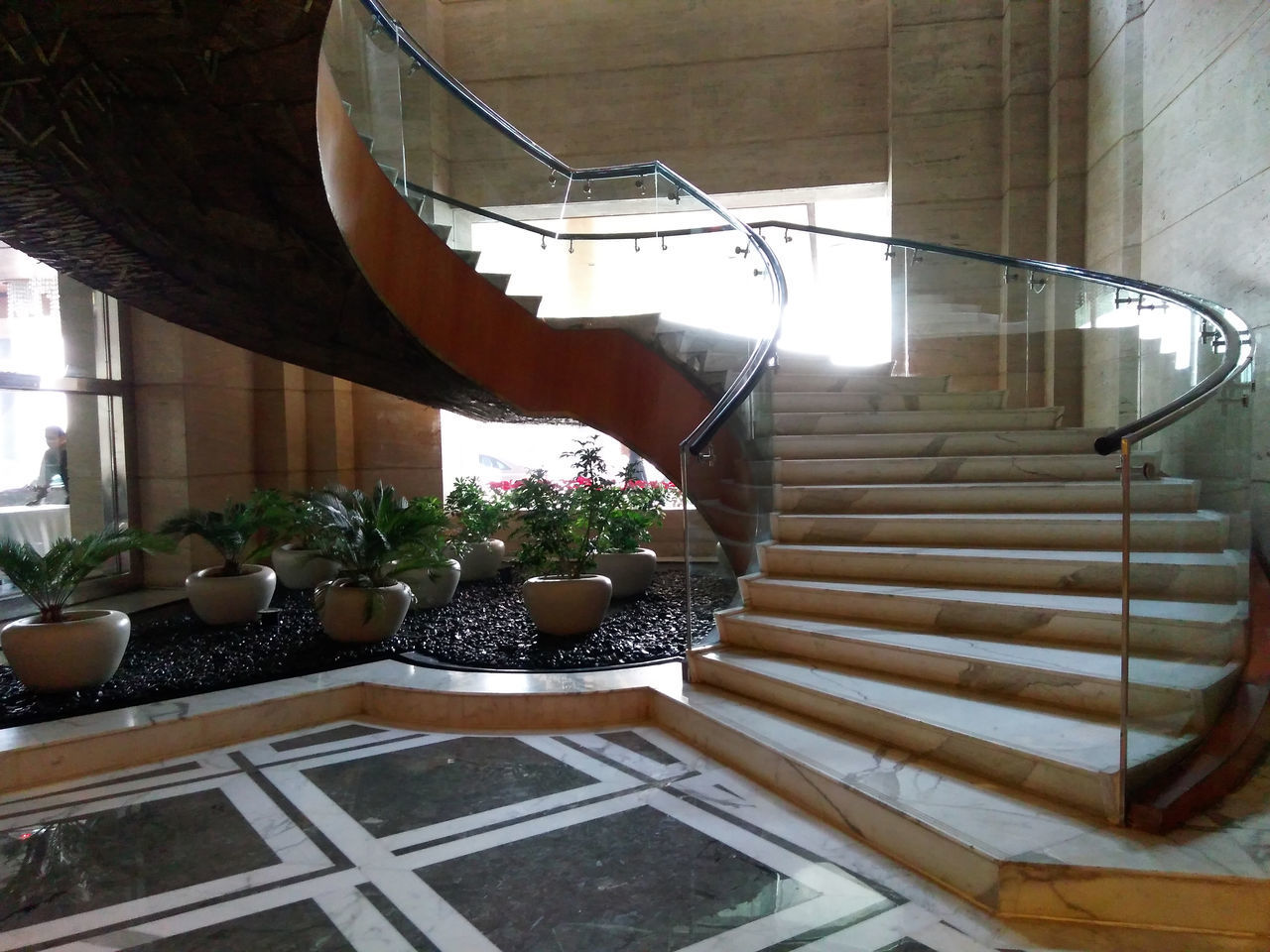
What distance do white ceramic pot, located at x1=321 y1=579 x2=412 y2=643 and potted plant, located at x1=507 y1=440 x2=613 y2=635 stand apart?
82cm

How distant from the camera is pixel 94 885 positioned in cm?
270

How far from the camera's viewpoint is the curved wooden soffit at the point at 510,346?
421cm

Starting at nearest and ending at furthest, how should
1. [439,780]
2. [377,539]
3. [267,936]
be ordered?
[267,936] < [439,780] < [377,539]

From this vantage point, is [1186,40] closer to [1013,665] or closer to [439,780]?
A: [1013,665]

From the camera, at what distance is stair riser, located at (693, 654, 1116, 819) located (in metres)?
2.58

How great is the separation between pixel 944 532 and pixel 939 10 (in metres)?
5.96

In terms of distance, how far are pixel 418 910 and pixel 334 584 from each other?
3.11 metres

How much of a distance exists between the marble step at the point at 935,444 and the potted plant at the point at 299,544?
286 cm

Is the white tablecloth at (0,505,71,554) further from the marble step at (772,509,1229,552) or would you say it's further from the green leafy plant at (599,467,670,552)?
the marble step at (772,509,1229,552)

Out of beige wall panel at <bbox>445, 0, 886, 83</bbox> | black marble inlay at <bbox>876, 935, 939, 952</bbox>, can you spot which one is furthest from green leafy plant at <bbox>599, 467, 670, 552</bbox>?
beige wall panel at <bbox>445, 0, 886, 83</bbox>

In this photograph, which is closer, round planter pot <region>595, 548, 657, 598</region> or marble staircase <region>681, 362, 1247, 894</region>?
marble staircase <region>681, 362, 1247, 894</region>

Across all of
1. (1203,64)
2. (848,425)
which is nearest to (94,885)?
(848,425)

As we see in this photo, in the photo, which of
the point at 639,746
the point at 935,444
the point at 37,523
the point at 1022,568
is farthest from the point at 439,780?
the point at 37,523

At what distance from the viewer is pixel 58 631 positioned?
4234mm
